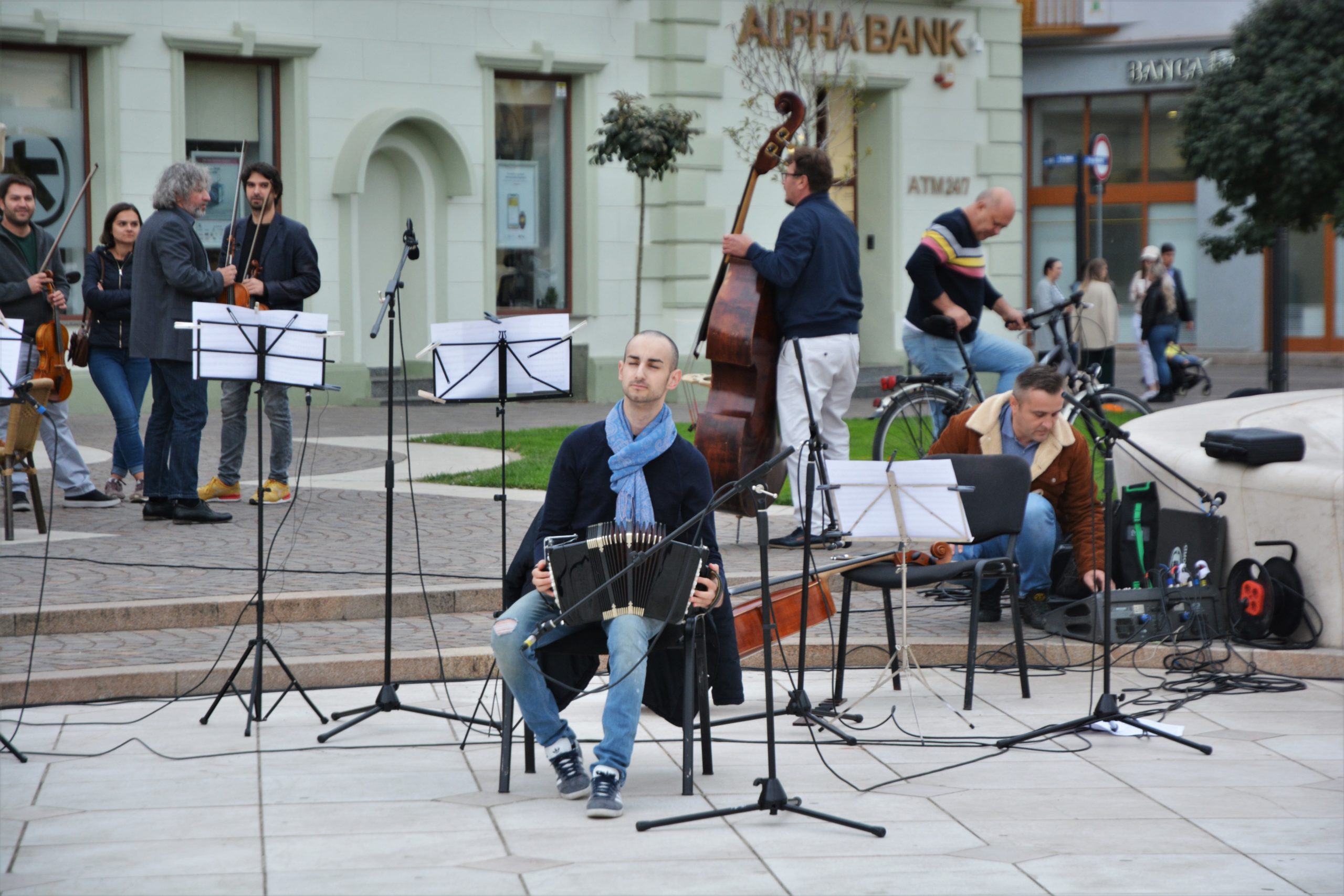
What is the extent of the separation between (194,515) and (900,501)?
4675 mm

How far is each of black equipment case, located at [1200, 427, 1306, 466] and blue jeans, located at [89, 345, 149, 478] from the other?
6105mm

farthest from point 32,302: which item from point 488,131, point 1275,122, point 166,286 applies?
point 1275,122

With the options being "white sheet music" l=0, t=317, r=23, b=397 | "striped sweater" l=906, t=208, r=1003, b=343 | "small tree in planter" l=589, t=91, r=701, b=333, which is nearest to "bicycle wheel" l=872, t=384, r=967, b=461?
"striped sweater" l=906, t=208, r=1003, b=343

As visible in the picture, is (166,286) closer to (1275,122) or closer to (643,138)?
(643,138)

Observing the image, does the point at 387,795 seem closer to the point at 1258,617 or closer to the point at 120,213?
the point at 1258,617

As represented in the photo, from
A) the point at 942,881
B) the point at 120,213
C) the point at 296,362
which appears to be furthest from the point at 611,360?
the point at 942,881

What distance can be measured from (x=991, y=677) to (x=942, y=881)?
2811 mm

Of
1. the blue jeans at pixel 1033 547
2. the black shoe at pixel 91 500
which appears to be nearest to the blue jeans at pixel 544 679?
the blue jeans at pixel 1033 547

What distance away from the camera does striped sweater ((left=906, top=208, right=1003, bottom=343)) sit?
991 centimetres

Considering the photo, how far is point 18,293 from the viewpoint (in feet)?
31.4

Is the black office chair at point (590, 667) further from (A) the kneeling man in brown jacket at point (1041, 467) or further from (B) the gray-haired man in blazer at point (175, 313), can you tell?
(B) the gray-haired man in blazer at point (175, 313)

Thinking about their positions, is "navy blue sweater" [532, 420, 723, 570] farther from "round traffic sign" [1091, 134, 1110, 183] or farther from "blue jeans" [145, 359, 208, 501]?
"round traffic sign" [1091, 134, 1110, 183]

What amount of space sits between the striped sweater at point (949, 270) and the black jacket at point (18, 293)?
4984 millimetres

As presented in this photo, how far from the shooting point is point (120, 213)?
1029 cm
